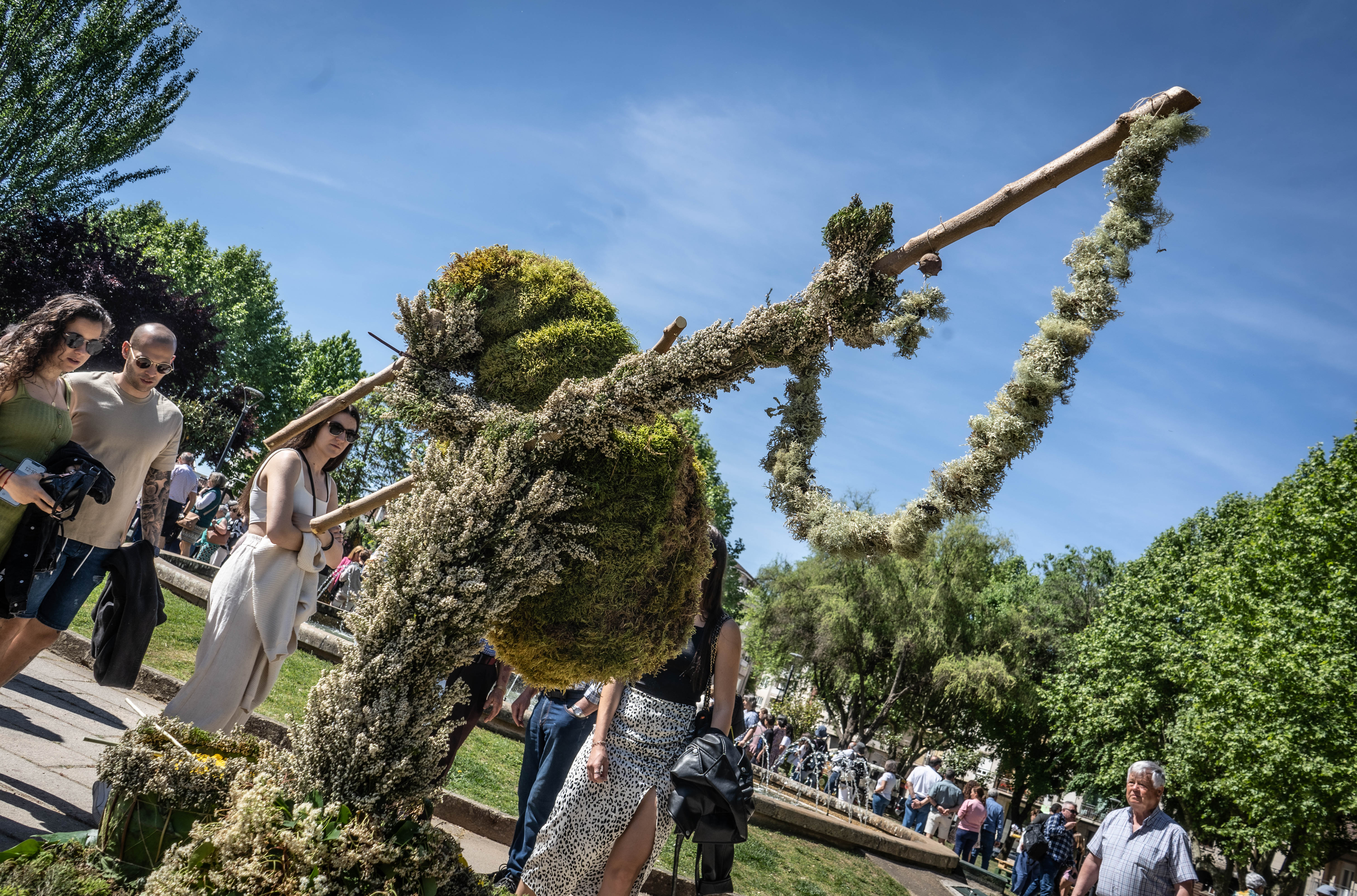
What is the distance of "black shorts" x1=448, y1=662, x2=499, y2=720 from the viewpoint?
5449 millimetres

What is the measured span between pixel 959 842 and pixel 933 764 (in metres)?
3.13

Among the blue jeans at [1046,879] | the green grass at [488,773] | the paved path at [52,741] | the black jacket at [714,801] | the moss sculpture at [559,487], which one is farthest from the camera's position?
the blue jeans at [1046,879]

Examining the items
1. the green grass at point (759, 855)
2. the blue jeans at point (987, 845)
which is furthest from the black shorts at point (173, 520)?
the blue jeans at point (987, 845)

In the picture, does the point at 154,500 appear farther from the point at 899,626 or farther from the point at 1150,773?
the point at 899,626

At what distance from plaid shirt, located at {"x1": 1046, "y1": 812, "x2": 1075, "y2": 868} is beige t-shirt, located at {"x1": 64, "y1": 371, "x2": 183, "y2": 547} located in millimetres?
15520

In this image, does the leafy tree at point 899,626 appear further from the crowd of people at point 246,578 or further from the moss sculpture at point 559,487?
the moss sculpture at point 559,487

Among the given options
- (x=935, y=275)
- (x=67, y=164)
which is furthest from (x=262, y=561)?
(x=67, y=164)

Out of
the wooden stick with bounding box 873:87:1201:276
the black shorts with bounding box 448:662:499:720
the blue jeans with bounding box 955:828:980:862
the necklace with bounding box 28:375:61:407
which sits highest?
the wooden stick with bounding box 873:87:1201:276

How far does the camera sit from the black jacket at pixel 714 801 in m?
4.00

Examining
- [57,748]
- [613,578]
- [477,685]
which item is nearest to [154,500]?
[57,748]

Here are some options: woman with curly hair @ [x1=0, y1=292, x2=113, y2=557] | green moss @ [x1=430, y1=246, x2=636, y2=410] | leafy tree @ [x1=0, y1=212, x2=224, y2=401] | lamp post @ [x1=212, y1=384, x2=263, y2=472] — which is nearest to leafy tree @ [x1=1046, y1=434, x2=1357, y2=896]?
green moss @ [x1=430, y1=246, x2=636, y2=410]

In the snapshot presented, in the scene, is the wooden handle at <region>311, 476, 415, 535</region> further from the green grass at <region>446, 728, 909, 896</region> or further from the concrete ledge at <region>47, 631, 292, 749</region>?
the green grass at <region>446, 728, 909, 896</region>

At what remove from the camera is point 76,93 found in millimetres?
24578

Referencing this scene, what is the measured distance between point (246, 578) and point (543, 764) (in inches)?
82.5
